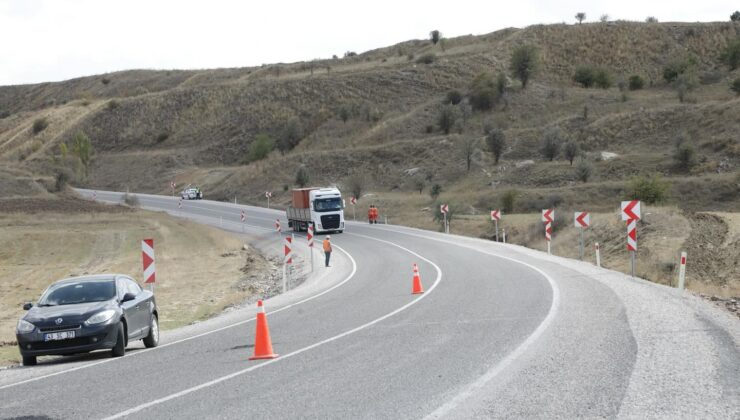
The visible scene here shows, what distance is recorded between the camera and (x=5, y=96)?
19712 cm

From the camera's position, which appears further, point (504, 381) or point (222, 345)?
point (222, 345)

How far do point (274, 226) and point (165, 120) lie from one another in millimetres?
72143

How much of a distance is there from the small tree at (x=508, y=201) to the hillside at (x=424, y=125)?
568mm

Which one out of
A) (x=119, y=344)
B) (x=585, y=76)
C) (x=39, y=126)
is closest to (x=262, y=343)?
(x=119, y=344)

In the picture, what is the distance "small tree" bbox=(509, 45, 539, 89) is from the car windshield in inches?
3787

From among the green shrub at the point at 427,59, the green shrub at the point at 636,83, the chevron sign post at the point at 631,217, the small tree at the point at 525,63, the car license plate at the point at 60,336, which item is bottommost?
the chevron sign post at the point at 631,217

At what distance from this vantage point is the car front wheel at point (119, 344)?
14.0 meters

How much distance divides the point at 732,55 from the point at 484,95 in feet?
103

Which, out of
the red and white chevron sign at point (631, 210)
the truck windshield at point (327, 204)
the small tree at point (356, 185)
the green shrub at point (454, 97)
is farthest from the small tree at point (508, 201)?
the green shrub at point (454, 97)

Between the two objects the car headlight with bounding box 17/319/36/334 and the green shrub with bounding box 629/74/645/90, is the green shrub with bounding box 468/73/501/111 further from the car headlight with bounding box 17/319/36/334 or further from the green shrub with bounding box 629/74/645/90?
the car headlight with bounding box 17/319/36/334

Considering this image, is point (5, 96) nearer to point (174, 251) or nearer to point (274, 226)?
point (274, 226)

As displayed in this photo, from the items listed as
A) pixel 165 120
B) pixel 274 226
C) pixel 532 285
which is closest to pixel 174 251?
pixel 274 226

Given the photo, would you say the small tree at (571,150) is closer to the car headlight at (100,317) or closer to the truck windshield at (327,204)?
the truck windshield at (327,204)

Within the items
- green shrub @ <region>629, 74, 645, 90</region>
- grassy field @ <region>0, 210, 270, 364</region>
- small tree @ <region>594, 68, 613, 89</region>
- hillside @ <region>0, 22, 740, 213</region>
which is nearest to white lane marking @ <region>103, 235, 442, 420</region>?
grassy field @ <region>0, 210, 270, 364</region>
